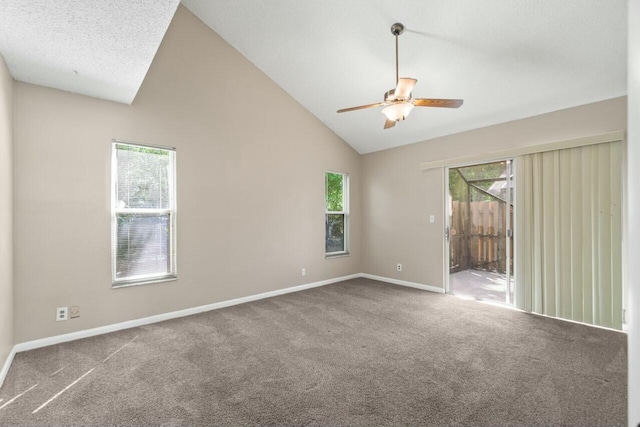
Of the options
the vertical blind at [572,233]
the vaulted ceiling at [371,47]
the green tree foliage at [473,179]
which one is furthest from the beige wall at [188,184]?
the vertical blind at [572,233]

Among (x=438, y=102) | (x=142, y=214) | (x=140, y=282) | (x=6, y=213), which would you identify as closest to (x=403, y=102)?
(x=438, y=102)

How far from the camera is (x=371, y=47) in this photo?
3.45 metres

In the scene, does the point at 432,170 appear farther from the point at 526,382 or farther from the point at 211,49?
the point at 211,49

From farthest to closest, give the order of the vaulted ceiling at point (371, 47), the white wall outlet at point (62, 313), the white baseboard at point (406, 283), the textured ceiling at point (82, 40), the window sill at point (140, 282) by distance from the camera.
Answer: the white baseboard at point (406, 283) < the window sill at point (140, 282) < the white wall outlet at point (62, 313) < the vaulted ceiling at point (371, 47) < the textured ceiling at point (82, 40)

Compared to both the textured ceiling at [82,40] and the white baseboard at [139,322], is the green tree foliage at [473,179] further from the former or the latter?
the textured ceiling at [82,40]

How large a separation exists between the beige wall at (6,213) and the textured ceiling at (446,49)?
2171mm

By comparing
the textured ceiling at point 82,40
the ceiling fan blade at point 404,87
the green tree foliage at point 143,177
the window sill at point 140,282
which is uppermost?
the textured ceiling at point 82,40

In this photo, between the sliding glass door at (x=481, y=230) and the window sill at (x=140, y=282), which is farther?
the sliding glass door at (x=481, y=230)

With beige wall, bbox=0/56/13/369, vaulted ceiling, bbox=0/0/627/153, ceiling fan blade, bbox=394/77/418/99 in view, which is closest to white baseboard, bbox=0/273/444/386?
beige wall, bbox=0/56/13/369

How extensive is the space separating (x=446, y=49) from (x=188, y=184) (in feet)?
11.0

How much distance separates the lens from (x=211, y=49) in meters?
3.89

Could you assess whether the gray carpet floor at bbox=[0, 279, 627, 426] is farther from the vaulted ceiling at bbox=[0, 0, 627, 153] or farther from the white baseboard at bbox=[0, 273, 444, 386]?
the vaulted ceiling at bbox=[0, 0, 627, 153]

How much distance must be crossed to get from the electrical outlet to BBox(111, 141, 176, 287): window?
0.36 metres

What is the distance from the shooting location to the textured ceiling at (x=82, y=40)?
1795mm
